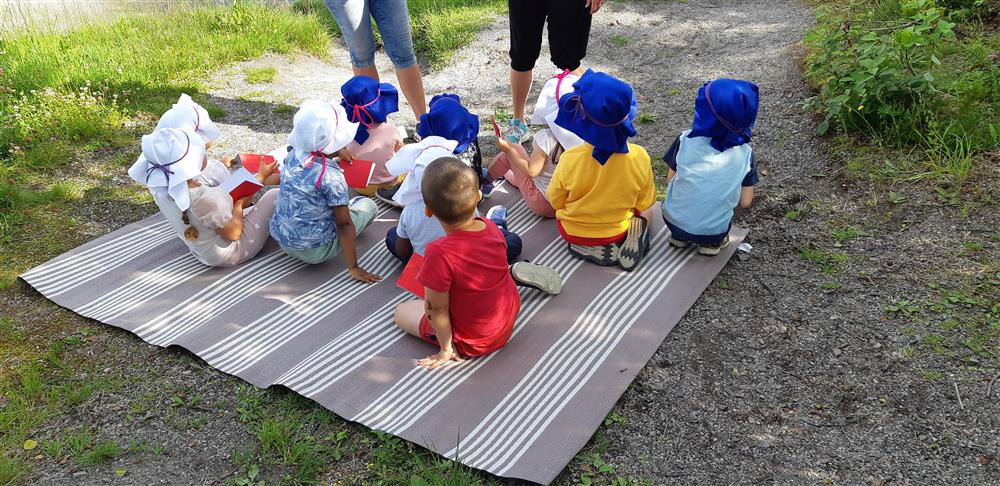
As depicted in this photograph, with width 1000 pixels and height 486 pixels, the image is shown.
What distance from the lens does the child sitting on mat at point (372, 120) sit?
13.4 ft

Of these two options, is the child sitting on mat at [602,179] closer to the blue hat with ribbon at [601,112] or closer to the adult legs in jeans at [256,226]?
the blue hat with ribbon at [601,112]

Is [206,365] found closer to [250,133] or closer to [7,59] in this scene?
[250,133]

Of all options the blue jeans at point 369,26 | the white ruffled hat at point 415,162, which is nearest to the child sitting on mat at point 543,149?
the white ruffled hat at point 415,162

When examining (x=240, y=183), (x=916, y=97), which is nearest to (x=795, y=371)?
(x=916, y=97)

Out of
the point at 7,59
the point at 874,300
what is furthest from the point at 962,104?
the point at 7,59

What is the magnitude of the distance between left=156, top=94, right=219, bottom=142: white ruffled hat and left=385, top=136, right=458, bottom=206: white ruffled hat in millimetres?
1161

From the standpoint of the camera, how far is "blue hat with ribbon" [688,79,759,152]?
3.20 m

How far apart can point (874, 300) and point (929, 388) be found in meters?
0.59

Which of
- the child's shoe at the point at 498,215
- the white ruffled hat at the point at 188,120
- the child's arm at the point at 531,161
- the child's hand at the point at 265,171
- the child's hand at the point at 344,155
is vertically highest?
the white ruffled hat at the point at 188,120

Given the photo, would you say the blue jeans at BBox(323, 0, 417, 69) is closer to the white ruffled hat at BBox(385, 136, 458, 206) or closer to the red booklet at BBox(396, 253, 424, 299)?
the white ruffled hat at BBox(385, 136, 458, 206)

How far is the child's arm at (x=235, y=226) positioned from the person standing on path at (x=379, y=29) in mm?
1452

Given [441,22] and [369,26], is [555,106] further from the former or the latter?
[441,22]

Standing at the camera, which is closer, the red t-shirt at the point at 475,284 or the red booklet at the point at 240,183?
the red t-shirt at the point at 475,284

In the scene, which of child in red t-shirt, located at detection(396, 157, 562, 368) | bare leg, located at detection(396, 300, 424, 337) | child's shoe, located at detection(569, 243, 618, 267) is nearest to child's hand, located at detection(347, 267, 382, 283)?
bare leg, located at detection(396, 300, 424, 337)
